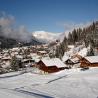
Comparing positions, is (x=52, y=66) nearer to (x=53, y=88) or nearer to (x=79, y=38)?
(x=53, y=88)

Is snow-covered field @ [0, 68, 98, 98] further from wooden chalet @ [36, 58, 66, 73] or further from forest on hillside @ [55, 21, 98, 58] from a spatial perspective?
forest on hillside @ [55, 21, 98, 58]

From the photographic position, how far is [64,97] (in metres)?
28.3

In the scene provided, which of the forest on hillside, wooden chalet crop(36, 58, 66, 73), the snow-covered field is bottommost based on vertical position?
the snow-covered field

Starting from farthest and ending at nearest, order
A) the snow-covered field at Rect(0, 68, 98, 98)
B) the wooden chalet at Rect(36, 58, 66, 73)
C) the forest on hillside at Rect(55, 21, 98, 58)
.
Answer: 1. the forest on hillside at Rect(55, 21, 98, 58)
2. the wooden chalet at Rect(36, 58, 66, 73)
3. the snow-covered field at Rect(0, 68, 98, 98)

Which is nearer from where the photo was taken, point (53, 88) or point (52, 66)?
point (53, 88)

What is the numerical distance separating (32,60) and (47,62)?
7569 centimetres

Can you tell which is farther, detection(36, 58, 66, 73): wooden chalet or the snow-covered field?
detection(36, 58, 66, 73): wooden chalet

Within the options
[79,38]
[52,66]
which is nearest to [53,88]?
[52,66]

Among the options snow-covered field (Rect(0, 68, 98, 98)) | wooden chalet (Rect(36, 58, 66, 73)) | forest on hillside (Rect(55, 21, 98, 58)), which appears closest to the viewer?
snow-covered field (Rect(0, 68, 98, 98))

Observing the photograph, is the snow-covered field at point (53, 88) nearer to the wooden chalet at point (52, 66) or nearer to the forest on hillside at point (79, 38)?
the wooden chalet at point (52, 66)

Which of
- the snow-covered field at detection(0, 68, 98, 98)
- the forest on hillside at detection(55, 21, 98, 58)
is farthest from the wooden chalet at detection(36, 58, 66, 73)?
the forest on hillside at detection(55, 21, 98, 58)

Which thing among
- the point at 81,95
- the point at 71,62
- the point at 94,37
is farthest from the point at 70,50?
the point at 81,95

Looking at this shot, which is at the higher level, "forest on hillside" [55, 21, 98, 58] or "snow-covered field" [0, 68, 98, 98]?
"forest on hillside" [55, 21, 98, 58]

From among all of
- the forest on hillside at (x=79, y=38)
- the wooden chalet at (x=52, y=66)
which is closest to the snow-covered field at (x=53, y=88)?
the wooden chalet at (x=52, y=66)
